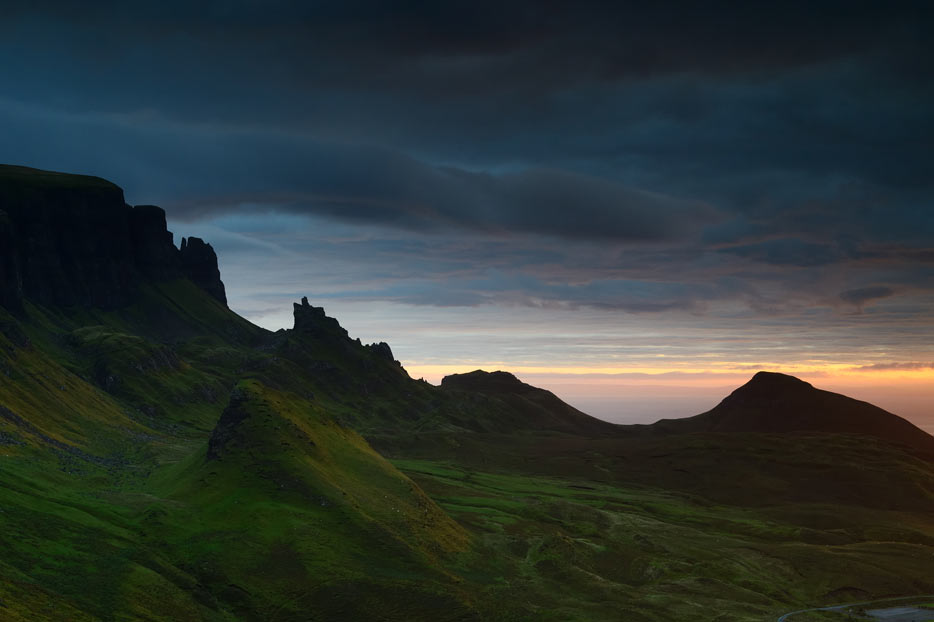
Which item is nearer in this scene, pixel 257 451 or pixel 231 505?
pixel 231 505

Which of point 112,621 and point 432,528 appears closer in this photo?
point 112,621

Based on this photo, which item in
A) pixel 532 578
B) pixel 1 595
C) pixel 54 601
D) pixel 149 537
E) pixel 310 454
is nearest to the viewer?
pixel 1 595

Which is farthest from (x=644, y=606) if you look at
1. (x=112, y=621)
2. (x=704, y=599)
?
(x=112, y=621)

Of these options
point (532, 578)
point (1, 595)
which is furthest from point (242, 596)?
point (532, 578)

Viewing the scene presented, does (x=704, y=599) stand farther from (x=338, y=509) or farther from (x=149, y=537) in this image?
(x=149, y=537)

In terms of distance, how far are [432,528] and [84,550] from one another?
83.4 meters

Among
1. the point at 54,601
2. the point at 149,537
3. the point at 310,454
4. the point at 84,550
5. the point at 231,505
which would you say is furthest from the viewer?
the point at 310,454

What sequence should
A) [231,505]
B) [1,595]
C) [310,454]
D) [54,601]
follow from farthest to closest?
[310,454]
[231,505]
[54,601]
[1,595]

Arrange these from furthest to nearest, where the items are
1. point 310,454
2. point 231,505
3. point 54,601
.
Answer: point 310,454, point 231,505, point 54,601

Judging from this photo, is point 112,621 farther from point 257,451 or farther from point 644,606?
point 644,606

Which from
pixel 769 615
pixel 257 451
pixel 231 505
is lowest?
pixel 769 615

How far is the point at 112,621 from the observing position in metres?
114

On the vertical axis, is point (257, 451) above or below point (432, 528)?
above

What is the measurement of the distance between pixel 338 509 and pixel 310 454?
1060 inches
